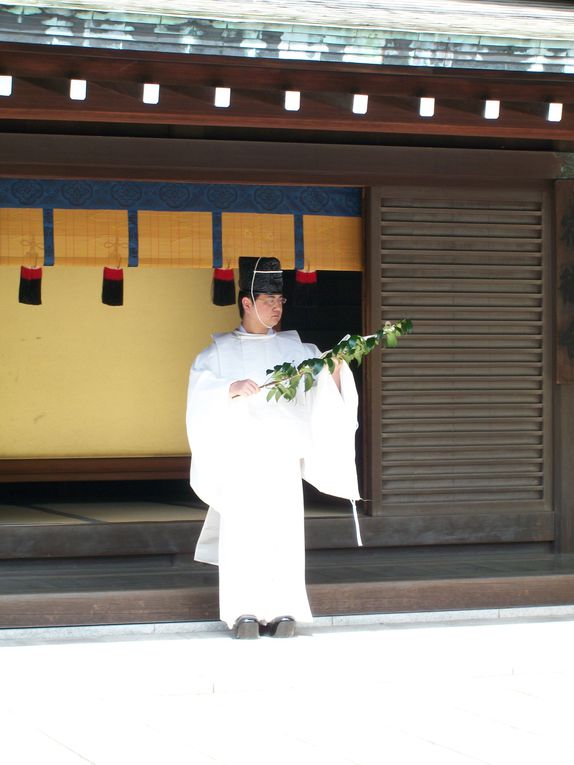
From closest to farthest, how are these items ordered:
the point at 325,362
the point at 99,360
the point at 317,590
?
the point at 325,362 → the point at 317,590 → the point at 99,360

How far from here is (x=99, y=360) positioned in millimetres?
9305

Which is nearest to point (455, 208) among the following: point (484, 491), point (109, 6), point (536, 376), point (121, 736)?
point (536, 376)

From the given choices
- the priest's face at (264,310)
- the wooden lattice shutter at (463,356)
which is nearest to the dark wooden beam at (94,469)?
the wooden lattice shutter at (463,356)

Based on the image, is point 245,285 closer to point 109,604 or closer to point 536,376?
point 109,604

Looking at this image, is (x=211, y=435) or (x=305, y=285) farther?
(x=305, y=285)

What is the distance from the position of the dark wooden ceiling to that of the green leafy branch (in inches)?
42.4

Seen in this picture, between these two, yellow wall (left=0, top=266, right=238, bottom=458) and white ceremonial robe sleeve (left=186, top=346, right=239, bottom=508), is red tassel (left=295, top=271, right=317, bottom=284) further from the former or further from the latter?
yellow wall (left=0, top=266, right=238, bottom=458)

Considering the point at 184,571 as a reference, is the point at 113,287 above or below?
above

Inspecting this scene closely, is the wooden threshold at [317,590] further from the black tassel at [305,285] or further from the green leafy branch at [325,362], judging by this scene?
the black tassel at [305,285]

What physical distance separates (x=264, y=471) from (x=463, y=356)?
2210 mm

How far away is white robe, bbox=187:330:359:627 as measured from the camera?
5.41 meters

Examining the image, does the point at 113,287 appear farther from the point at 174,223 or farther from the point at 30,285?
the point at 174,223

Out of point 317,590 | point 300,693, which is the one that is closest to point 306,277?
point 317,590

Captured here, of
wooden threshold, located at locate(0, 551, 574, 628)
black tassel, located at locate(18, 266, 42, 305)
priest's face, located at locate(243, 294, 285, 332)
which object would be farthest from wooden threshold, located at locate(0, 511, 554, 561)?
priest's face, located at locate(243, 294, 285, 332)
